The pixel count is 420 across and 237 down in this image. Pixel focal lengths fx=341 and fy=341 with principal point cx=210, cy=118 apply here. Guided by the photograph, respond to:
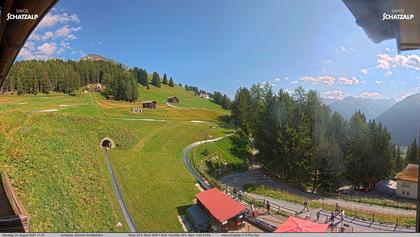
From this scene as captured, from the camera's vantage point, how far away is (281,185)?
Answer: 3.76m

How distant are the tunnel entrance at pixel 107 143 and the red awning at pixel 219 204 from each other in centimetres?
111

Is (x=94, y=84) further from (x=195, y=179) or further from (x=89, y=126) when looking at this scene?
(x=195, y=179)

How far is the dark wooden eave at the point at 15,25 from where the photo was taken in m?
1.51

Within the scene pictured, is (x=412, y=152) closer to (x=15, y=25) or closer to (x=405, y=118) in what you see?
(x=405, y=118)

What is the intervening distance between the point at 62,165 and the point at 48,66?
1.22 m

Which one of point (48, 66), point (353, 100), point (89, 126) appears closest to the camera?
point (48, 66)

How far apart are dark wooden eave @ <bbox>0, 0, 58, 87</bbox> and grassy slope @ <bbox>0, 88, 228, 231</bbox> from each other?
2.02 metres

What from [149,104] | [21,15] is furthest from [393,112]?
[21,15]

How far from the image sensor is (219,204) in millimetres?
3227

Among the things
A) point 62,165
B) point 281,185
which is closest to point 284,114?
point 281,185

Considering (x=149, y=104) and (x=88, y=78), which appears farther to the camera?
(x=149, y=104)

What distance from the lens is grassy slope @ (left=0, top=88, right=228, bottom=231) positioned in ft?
11.9

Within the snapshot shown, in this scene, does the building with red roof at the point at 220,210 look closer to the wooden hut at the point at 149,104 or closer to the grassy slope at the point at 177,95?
the grassy slope at the point at 177,95

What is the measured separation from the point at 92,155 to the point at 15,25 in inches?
98.9
